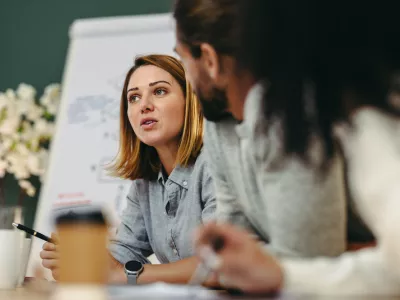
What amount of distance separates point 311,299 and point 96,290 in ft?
0.81

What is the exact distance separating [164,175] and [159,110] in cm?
13

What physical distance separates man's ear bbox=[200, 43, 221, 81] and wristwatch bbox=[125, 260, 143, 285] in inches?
15.8

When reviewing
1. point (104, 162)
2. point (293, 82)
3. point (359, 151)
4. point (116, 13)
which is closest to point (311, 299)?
point (359, 151)

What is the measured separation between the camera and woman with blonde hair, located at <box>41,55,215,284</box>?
1.23 metres

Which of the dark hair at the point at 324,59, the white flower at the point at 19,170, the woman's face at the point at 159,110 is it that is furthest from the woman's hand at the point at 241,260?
the white flower at the point at 19,170

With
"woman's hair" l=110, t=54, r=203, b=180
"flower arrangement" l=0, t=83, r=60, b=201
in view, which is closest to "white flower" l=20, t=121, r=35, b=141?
"flower arrangement" l=0, t=83, r=60, b=201

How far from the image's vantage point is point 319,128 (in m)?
0.78

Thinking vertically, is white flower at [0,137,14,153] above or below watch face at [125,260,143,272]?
above

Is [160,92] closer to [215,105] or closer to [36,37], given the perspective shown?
[215,105]

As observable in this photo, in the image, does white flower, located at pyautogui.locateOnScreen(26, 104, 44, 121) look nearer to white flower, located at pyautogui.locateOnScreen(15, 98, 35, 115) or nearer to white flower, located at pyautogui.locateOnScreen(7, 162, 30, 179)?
white flower, located at pyautogui.locateOnScreen(15, 98, 35, 115)

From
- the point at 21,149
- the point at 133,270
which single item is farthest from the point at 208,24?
the point at 21,149

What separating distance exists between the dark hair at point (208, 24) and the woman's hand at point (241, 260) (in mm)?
360

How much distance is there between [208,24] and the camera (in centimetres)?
97

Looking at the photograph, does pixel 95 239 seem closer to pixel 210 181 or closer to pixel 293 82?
pixel 293 82
